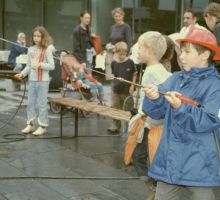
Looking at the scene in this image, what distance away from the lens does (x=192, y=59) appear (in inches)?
124

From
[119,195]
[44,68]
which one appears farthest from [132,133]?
[44,68]

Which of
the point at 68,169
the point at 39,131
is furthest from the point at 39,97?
the point at 68,169

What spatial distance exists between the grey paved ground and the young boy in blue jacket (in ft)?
5.86

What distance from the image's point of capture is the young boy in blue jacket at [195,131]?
3.03m

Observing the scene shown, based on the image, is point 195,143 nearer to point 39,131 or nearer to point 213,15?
point 213,15

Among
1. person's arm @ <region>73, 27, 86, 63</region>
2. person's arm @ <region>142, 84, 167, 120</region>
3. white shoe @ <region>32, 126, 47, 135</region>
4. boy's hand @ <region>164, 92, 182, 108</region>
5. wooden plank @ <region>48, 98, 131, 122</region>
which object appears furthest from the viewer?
person's arm @ <region>73, 27, 86, 63</region>

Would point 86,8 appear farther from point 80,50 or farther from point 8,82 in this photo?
point 80,50

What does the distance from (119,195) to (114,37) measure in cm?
519

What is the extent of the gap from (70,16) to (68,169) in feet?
36.8

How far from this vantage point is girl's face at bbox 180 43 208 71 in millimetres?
3156

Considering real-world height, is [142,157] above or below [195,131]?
below

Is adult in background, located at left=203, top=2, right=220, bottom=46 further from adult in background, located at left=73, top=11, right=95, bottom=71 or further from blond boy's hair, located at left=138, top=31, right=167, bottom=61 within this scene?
adult in background, located at left=73, top=11, right=95, bottom=71

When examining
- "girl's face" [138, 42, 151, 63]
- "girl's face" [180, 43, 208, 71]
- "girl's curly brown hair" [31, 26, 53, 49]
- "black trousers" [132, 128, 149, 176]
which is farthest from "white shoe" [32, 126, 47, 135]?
"girl's face" [180, 43, 208, 71]

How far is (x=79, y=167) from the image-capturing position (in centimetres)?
593
